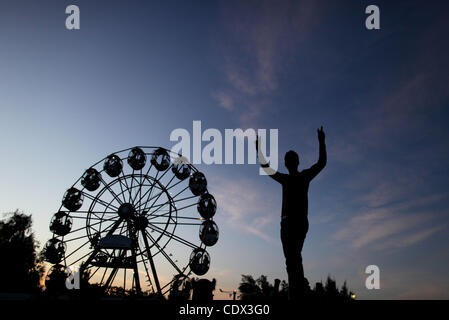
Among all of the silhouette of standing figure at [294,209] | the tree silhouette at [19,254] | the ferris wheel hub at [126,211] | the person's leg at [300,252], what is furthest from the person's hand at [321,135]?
the tree silhouette at [19,254]

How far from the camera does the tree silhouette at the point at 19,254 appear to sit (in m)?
44.6

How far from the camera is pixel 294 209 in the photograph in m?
4.79

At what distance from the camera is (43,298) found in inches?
114

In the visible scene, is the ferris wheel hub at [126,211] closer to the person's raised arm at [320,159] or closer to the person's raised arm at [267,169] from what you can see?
the person's raised arm at [267,169]

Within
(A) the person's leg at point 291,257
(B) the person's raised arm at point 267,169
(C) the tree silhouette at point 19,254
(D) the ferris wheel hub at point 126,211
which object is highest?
(B) the person's raised arm at point 267,169

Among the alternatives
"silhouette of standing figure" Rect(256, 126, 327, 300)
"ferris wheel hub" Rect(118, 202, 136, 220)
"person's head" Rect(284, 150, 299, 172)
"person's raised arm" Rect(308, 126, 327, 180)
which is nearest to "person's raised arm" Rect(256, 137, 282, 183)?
"silhouette of standing figure" Rect(256, 126, 327, 300)

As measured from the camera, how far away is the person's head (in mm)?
5246

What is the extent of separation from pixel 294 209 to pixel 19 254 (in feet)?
181

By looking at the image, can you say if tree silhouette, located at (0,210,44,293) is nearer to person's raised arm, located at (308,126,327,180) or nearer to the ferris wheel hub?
the ferris wheel hub

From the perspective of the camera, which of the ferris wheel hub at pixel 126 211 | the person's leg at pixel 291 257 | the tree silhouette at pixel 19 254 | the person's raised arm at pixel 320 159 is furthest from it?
the tree silhouette at pixel 19 254

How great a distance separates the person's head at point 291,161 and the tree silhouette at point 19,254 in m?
50.1
